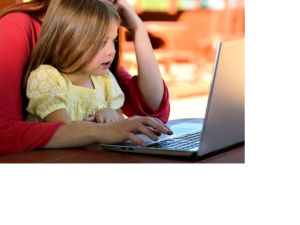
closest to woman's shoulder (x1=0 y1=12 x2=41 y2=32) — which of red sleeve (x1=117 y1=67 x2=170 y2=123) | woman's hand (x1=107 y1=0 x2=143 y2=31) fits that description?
woman's hand (x1=107 y1=0 x2=143 y2=31)

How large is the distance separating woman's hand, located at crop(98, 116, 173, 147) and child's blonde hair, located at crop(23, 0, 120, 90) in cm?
36

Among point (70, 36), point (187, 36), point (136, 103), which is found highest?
point (70, 36)

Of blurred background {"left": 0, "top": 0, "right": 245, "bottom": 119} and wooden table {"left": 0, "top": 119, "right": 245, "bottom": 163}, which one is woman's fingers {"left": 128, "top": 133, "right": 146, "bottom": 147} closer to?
wooden table {"left": 0, "top": 119, "right": 245, "bottom": 163}

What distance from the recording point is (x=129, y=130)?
3.20ft

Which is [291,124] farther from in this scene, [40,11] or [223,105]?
[40,11]

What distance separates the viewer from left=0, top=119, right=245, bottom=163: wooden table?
34.7 inches

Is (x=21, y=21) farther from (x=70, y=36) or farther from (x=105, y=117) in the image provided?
(x=105, y=117)

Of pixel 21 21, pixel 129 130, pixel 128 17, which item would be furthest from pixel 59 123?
pixel 128 17

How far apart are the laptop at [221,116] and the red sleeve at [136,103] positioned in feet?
1.69

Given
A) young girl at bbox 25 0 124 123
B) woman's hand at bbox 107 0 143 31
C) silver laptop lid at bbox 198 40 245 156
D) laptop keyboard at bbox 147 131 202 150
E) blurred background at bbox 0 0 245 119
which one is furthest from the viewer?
blurred background at bbox 0 0 245 119

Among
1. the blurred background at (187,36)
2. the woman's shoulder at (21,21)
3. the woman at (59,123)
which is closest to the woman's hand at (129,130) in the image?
the woman at (59,123)

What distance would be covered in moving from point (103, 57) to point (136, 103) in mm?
257
